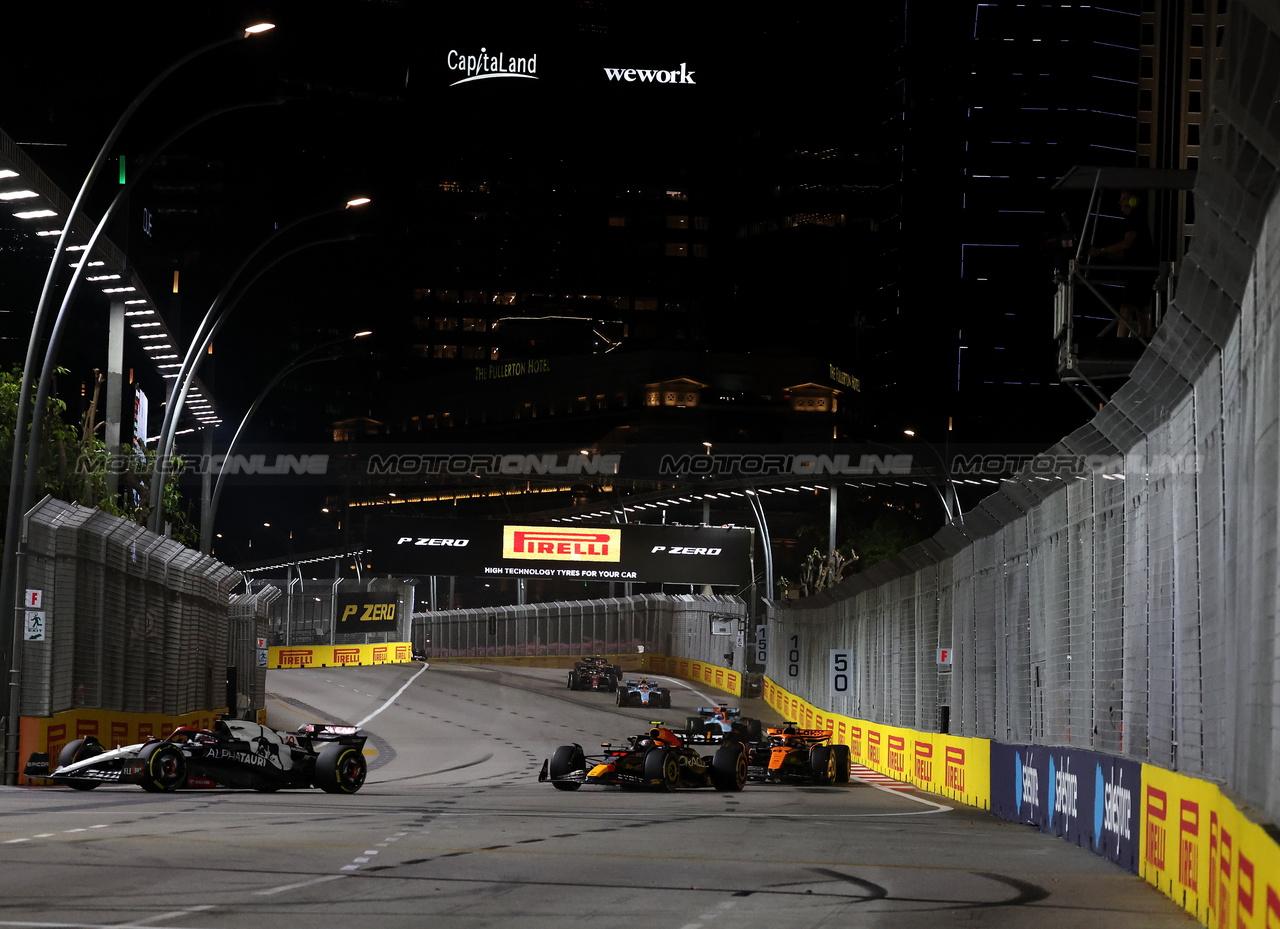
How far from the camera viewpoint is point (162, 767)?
1945cm

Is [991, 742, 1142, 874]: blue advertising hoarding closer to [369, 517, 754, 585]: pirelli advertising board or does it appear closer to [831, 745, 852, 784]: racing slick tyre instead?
[831, 745, 852, 784]: racing slick tyre

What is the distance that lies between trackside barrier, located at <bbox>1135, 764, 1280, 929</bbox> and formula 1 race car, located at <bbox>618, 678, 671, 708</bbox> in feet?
143

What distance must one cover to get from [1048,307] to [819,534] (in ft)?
202

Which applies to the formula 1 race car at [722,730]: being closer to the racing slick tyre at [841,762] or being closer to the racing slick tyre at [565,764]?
the racing slick tyre at [841,762]

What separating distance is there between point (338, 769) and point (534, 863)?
10.3 meters

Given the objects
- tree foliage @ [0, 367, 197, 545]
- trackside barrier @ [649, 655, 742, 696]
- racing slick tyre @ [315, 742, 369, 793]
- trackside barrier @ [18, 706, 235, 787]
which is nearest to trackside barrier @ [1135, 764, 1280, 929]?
racing slick tyre @ [315, 742, 369, 793]

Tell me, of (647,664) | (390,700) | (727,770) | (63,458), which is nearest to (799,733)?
(727,770)

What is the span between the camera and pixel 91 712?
22703 mm

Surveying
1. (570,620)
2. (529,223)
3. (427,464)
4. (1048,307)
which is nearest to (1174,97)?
(570,620)

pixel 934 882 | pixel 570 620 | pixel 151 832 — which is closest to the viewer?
pixel 934 882

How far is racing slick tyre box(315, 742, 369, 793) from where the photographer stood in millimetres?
20922

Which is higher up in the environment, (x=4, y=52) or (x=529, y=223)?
(x=529, y=223)

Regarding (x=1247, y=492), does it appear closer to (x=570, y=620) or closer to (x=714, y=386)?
(x=570, y=620)

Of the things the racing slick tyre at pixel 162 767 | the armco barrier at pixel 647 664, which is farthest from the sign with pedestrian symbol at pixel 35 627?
the armco barrier at pixel 647 664
